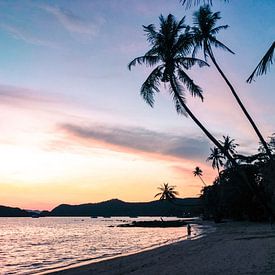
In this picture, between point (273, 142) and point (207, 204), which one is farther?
point (207, 204)

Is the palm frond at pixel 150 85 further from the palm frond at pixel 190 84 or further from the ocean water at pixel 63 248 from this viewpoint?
the ocean water at pixel 63 248

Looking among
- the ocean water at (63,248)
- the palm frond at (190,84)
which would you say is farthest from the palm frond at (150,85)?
the ocean water at (63,248)

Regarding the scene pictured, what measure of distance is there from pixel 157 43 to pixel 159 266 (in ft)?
41.2

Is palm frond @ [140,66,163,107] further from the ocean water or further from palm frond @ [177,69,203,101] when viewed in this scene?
the ocean water

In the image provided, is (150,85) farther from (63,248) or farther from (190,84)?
(63,248)

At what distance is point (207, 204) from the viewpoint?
351ft

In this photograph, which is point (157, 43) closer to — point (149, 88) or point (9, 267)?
point (149, 88)

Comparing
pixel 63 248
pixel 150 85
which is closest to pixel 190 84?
pixel 150 85

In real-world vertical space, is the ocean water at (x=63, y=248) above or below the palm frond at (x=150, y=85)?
below

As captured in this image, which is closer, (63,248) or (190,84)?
(190,84)

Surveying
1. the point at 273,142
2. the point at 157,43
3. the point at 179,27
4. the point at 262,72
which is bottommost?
the point at 262,72

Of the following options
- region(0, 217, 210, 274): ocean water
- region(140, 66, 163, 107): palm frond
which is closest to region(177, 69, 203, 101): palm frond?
region(140, 66, 163, 107): palm frond

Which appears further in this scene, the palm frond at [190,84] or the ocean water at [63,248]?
the ocean water at [63,248]

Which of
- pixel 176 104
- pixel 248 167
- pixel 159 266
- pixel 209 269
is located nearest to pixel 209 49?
pixel 176 104
